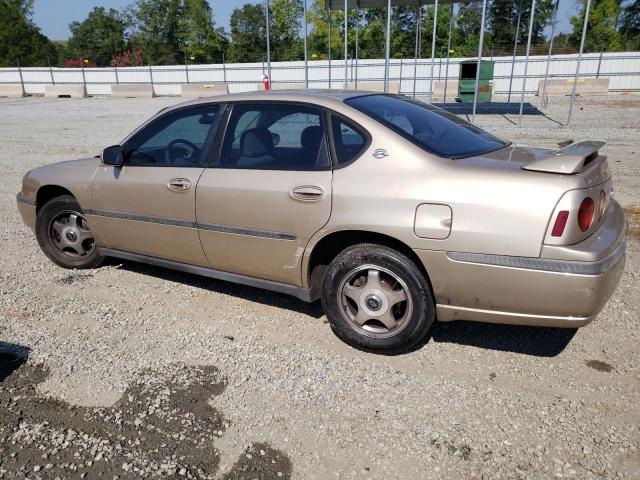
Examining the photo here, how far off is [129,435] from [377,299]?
5.30 feet

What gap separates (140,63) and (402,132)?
71882 millimetres

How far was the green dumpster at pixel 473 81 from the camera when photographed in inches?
877

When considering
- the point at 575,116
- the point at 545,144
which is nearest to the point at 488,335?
the point at 545,144

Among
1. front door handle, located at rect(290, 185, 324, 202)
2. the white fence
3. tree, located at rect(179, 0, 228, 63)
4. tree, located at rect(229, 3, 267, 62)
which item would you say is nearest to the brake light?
front door handle, located at rect(290, 185, 324, 202)

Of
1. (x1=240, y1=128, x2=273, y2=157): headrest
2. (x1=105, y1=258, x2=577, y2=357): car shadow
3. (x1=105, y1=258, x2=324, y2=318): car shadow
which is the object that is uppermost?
(x1=240, y1=128, x2=273, y2=157): headrest

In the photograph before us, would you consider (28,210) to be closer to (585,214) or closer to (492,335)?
(492,335)

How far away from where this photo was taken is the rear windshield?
332 centimetres

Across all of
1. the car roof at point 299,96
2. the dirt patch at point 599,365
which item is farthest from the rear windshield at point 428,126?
the dirt patch at point 599,365

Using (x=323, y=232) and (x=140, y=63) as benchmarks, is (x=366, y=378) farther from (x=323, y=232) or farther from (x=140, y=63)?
(x=140, y=63)

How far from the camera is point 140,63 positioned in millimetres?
67312

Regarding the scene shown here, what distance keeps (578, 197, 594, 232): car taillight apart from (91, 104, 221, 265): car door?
2.55 meters

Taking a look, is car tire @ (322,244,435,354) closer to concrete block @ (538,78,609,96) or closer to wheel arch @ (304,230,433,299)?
wheel arch @ (304,230,433,299)

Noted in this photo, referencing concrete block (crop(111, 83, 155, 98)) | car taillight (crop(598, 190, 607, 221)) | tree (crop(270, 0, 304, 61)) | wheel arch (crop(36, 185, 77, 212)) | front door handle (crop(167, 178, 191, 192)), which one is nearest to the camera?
car taillight (crop(598, 190, 607, 221))

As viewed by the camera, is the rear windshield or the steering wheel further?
the steering wheel
